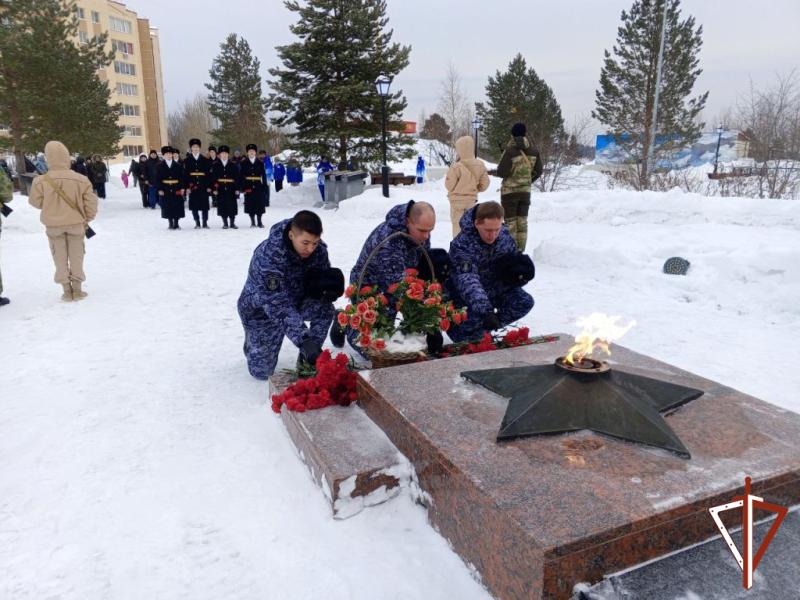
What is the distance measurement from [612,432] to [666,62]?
26719 millimetres

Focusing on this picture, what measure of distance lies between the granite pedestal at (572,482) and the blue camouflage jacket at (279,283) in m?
1.05

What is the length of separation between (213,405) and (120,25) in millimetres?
63066

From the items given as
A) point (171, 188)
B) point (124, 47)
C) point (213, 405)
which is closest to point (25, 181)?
point (171, 188)

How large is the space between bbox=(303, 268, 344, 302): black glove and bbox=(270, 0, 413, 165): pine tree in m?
15.3

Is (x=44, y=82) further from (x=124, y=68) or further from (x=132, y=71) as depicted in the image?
(x=132, y=71)

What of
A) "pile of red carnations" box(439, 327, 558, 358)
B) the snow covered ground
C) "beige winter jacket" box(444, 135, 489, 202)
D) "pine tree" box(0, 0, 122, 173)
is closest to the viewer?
the snow covered ground

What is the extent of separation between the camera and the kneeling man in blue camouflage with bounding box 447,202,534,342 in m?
4.17

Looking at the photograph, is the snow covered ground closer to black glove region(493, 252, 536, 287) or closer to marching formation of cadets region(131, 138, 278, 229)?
black glove region(493, 252, 536, 287)

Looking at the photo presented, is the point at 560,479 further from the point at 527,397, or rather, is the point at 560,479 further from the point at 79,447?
the point at 79,447

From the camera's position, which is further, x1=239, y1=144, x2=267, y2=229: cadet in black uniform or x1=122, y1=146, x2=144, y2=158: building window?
x1=122, y1=146, x2=144, y2=158: building window

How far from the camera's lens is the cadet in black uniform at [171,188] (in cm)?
1178

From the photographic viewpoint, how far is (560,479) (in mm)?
2047

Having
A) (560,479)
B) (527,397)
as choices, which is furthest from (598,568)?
(527,397)

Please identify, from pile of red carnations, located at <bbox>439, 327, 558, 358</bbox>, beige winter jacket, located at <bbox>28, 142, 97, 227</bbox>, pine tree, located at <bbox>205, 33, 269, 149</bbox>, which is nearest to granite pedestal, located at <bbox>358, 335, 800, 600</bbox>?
pile of red carnations, located at <bbox>439, 327, 558, 358</bbox>
